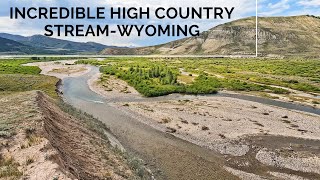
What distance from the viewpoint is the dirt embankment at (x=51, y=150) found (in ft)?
59.0

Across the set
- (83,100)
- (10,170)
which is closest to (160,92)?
(83,100)

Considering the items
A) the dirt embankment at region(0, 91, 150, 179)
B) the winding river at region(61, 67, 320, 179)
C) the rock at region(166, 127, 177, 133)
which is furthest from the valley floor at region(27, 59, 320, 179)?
the dirt embankment at region(0, 91, 150, 179)

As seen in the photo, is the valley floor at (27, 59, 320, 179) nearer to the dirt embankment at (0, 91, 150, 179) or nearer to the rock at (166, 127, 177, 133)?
the rock at (166, 127, 177, 133)

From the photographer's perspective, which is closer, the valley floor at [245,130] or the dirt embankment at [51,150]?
the dirt embankment at [51,150]

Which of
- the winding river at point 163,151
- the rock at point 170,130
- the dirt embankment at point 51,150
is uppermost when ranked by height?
the dirt embankment at point 51,150

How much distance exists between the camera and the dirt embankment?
18.0 metres

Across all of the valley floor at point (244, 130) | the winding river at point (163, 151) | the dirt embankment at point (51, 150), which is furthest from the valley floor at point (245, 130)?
the dirt embankment at point (51, 150)

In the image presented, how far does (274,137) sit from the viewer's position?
128 ft

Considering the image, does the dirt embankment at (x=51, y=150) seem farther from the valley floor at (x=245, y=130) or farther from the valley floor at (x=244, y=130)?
the valley floor at (x=245, y=130)

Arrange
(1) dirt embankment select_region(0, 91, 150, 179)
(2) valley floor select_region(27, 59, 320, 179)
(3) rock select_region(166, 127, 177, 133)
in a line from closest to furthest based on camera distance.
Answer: (1) dirt embankment select_region(0, 91, 150, 179) → (2) valley floor select_region(27, 59, 320, 179) → (3) rock select_region(166, 127, 177, 133)

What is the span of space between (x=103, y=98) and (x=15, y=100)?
30.6 metres

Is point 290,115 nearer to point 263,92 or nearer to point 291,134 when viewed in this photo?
point 291,134

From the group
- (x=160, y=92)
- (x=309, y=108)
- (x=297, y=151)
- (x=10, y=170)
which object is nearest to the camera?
(x=10, y=170)

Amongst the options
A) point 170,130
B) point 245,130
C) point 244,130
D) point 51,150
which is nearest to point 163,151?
point 170,130
